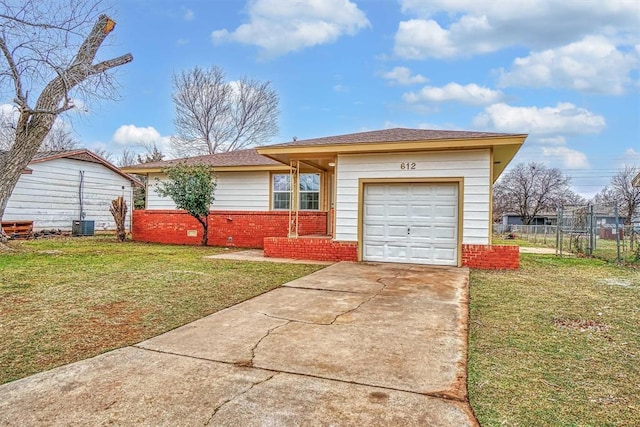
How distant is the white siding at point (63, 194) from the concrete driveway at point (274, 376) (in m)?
16.5

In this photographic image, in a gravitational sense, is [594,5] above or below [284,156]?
above

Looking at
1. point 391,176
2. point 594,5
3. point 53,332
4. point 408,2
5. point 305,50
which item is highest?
point 305,50

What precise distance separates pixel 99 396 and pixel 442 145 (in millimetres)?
8016

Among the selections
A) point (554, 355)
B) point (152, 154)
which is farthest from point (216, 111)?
point (554, 355)

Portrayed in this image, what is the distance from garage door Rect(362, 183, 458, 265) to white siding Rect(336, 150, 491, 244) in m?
0.28

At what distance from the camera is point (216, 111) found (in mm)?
31938

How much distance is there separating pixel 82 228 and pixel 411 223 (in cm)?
1530

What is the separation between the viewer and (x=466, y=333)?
13.4 ft

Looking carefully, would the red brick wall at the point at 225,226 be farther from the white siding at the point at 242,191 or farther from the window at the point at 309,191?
the window at the point at 309,191

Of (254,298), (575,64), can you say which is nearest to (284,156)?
(254,298)

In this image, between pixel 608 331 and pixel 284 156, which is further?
pixel 284 156

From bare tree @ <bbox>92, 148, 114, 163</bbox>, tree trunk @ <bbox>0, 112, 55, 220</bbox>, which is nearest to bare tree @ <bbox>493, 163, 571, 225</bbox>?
bare tree @ <bbox>92, 148, 114, 163</bbox>

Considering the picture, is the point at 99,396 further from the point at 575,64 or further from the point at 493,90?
the point at 493,90

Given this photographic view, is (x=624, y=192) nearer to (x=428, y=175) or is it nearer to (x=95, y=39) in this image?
(x=428, y=175)
